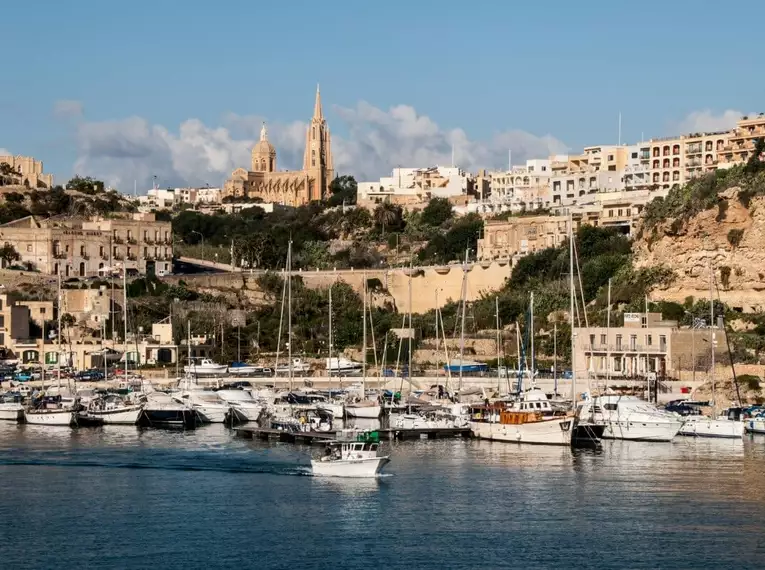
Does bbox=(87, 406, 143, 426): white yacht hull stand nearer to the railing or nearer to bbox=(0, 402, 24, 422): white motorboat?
bbox=(0, 402, 24, 422): white motorboat

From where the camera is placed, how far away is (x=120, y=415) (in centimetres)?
5431

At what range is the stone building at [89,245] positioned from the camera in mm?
85562

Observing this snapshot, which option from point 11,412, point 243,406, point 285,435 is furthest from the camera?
point 11,412

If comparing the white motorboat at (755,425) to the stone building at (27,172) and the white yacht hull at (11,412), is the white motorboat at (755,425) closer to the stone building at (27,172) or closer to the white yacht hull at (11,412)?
the white yacht hull at (11,412)

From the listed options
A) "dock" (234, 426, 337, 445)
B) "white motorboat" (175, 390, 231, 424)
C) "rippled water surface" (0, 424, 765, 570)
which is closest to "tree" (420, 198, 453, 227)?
"white motorboat" (175, 390, 231, 424)

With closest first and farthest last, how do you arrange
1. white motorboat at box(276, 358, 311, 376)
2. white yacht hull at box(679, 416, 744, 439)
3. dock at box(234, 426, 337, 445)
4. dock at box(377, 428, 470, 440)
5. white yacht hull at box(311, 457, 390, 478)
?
1. white yacht hull at box(311, 457, 390, 478)
2. dock at box(234, 426, 337, 445)
3. white yacht hull at box(679, 416, 744, 439)
4. dock at box(377, 428, 470, 440)
5. white motorboat at box(276, 358, 311, 376)

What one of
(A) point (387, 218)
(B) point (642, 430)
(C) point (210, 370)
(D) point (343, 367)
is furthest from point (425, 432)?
(A) point (387, 218)

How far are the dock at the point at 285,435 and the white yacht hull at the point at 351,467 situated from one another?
6.32m

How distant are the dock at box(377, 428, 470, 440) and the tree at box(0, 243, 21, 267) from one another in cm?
4030

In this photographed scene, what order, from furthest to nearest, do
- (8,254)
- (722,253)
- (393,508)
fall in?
(8,254)
(722,253)
(393,508)

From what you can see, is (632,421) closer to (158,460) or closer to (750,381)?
(750,381)

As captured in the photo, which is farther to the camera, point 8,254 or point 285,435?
point 8,254

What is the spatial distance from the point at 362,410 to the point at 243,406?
4.25 m

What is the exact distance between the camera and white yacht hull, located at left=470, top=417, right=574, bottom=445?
46.3 meters
